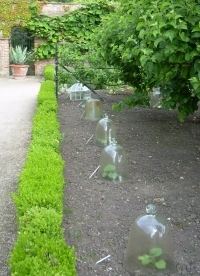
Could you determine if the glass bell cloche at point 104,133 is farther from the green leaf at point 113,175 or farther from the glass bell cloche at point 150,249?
the glass bell cloche at point 150,249

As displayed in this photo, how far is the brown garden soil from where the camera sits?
148 inches

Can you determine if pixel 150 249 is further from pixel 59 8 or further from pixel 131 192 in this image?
pixel 59 8

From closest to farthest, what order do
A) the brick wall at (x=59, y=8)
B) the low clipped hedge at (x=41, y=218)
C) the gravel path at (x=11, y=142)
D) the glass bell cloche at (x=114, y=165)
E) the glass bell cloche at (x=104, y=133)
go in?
1. the low clipped hedge at (x=41, y=218)
2. the gravel path at (x=11, y=142)
3. the glass bell cloche at (x=114, y=165)
4. the glass bell cloche at (x=104, y=133)
5. the brick wall at (x=59, y=8)

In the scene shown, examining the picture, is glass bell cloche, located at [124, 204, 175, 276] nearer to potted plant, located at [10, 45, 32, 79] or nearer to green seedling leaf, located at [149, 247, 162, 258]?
green seedling leaf, located at [149, 247, 162, 258]

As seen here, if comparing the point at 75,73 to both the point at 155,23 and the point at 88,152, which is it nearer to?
the point at 88,152

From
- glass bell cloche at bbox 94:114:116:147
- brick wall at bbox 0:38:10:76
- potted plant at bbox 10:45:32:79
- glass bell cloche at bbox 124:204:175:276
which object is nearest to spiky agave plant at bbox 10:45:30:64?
potted plant at bbox 10:45:32:79

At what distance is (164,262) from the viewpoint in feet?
11.4

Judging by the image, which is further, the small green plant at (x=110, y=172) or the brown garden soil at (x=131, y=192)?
the small green plant at (x=110, y=172)

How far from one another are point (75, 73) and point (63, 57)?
0.80 metres

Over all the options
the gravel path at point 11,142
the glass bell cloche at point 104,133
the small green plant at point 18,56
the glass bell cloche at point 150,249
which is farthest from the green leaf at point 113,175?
the small green plant at point 18,56

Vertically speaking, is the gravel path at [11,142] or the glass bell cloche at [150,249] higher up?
the glass bell cloche at [150,249]

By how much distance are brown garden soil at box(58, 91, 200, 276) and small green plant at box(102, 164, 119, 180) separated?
11 cm

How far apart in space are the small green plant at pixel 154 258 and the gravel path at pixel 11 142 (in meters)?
1.01

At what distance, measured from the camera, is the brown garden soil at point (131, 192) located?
3758mm
